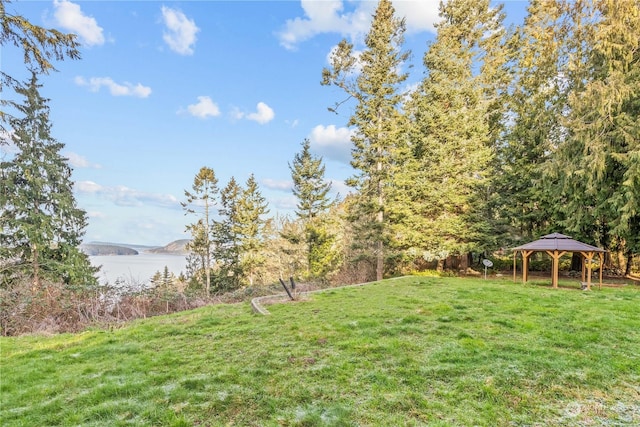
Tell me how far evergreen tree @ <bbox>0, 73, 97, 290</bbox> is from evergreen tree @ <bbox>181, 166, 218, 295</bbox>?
864cm

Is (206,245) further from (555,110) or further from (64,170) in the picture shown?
(555,110)

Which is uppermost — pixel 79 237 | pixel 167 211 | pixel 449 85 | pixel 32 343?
pixel 449 85

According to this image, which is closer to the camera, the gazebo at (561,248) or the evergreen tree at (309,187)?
the gazebo at (561,248)

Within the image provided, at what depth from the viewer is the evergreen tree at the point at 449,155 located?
47.0ft

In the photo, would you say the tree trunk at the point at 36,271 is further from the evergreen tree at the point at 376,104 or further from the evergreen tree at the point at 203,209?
the evergreen tree at the point at 376,104

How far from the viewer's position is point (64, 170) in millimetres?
14367

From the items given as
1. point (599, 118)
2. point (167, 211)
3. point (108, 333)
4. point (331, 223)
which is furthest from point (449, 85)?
point (167, 211)

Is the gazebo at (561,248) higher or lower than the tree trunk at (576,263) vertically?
higher

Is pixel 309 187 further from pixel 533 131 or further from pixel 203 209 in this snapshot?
pixel 533 131

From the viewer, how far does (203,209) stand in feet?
76.1

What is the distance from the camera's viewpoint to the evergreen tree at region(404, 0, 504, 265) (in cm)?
1434

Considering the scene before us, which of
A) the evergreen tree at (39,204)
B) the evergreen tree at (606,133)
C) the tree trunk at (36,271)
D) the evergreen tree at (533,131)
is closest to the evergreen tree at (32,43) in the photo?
the tree trunk at (36,271)

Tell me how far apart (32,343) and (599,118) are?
57.6 ft

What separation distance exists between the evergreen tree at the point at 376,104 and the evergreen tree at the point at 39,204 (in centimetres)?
1200
